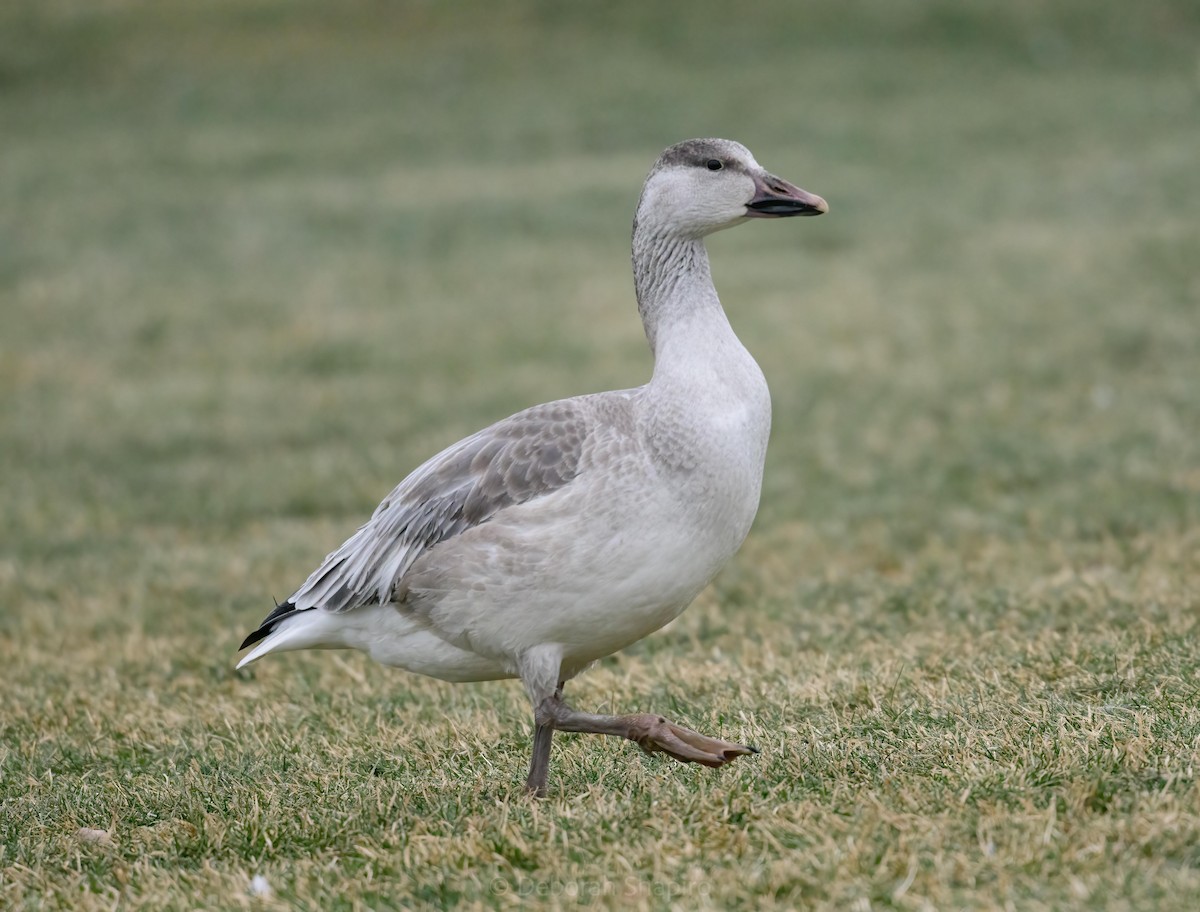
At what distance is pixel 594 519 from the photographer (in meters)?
4.28

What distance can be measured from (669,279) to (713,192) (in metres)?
A: 0.29

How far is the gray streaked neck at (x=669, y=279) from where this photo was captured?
4617 millimetres

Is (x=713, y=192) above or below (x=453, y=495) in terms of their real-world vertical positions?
above

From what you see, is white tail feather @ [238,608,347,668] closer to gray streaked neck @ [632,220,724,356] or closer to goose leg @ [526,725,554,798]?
goose leg @ [526,725,554,798]

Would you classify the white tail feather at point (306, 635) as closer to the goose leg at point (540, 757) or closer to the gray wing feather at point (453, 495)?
the gray wing feather at point (453, 495)

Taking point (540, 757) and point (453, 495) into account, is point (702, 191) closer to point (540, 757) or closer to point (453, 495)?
point (453, 495)

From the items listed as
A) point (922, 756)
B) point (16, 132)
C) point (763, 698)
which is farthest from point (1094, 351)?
point (16, 132)

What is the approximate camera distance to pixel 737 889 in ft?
11.5

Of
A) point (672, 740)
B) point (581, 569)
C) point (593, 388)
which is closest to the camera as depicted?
point (672, 740)

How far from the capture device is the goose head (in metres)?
4.64

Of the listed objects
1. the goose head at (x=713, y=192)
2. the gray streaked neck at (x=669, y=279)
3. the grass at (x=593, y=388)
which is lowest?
the grass at (x=593, y=388)

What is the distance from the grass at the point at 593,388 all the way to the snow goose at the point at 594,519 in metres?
0.39

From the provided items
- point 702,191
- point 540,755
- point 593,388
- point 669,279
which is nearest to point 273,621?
point 540,755

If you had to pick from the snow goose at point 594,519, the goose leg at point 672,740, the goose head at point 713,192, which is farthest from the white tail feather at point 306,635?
the goose head at point 713,192
